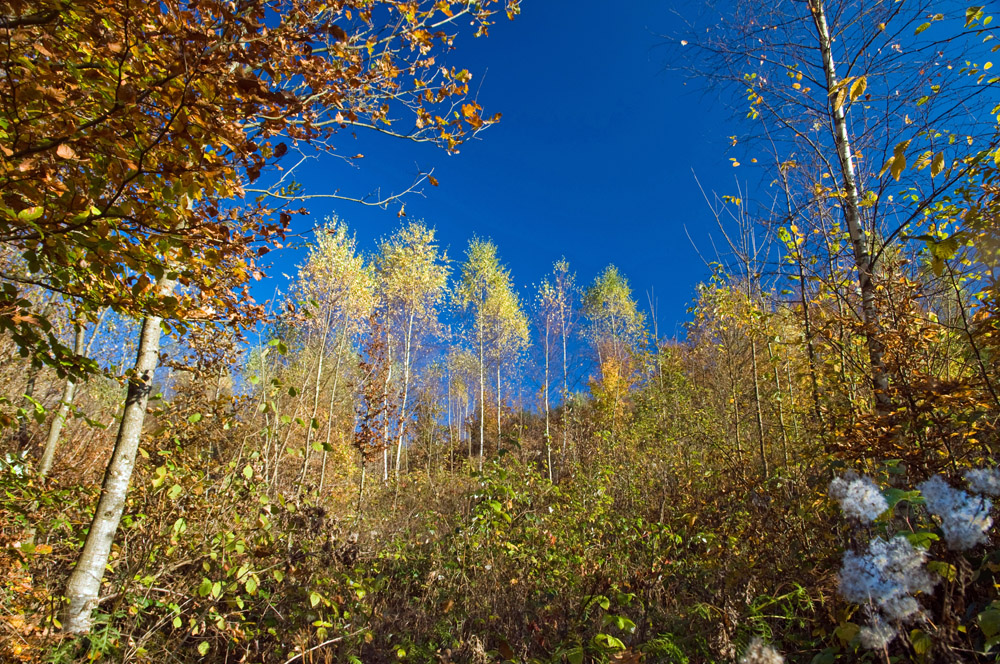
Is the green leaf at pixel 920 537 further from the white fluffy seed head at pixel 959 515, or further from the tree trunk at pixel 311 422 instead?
the tree trunk at pixel 311 422

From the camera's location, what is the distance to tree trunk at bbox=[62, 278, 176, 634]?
9.68 feet

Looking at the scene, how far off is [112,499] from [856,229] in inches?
227

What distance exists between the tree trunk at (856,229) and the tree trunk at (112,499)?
4792 mm

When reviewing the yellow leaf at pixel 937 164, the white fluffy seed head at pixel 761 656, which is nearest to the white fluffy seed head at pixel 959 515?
the white fluffy seed head at pixel 761 656

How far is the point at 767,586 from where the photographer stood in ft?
10.2

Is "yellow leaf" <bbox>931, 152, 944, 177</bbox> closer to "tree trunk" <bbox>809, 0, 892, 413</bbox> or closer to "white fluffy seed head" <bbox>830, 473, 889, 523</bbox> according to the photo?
"white fluffy seed head" <bbox>830, 473, 889, 523</bbox>

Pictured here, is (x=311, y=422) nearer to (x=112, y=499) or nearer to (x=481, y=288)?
(x=112, y=499)

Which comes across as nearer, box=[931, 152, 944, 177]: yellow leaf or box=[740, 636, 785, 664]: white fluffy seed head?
box=[931, 152, 944, 177]: yellow leaf

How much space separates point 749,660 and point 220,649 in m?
3.40

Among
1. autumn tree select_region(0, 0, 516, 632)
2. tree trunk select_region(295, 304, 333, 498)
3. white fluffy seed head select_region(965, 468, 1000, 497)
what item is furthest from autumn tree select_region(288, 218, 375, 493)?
white fluffy seed head select_region(965, 468, 1000, 497)

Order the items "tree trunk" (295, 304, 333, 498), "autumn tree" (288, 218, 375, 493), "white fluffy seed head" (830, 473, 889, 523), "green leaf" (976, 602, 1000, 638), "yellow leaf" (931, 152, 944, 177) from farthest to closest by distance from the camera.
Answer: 1. "autumn tree" (288, 218, 375, 493)
2. "tree trunk" (295, 304, 333, 498)
3. "white fluffy seed head" (830, 473, 889, 523)
4. "yellow leaf" (931, 152, 944, 177)
5. "green leaf" (976, 602, 1000, 638)

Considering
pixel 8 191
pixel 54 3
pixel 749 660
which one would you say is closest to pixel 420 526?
pixel 749 660

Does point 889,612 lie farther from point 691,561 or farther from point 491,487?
point 491,487

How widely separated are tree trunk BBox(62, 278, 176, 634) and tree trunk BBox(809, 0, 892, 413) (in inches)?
189
